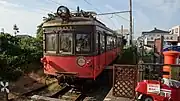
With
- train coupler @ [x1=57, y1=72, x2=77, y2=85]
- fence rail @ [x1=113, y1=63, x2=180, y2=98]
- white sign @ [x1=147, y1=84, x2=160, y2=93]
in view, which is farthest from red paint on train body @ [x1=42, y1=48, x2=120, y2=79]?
white sign @ [x1=147, y1=84, x2=160, y2=93]

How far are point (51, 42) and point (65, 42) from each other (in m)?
0.61

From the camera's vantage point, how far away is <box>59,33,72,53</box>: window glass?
7961 millimetres

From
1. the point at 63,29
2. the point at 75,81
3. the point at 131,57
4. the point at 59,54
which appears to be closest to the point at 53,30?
the point at 63,29

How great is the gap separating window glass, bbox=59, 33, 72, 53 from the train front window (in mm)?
293

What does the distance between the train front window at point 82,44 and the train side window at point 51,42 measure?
2.97 feet

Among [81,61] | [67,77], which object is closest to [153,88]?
[81,61]

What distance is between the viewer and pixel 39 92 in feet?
29.0

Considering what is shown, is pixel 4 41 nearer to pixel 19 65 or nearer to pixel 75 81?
pixel 19 65

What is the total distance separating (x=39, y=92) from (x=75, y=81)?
5.15ft

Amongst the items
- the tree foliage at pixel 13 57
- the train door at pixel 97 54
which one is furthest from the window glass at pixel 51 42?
the tree foliage at pixel 13 57

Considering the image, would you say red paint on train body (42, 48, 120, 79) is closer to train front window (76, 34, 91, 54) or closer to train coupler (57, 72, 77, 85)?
train coupler (57, 72, 77, 85)

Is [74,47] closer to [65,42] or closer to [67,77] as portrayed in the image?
[65,42]

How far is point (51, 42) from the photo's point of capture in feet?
27.3

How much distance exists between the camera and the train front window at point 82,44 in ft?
25.7
